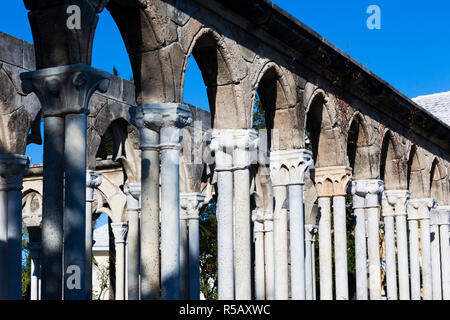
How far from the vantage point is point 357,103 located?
13.0 m

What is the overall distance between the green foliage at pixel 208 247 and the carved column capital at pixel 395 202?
10.3 meters

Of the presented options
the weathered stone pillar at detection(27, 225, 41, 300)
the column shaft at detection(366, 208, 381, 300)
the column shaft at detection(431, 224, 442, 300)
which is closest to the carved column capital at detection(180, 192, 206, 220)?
the column shaft at detection(366, 208, 381, 300)

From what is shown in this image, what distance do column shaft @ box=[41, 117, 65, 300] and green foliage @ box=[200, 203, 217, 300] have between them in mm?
18762

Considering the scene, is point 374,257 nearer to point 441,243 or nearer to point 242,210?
point 242,210

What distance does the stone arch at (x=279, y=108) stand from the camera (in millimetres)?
10617

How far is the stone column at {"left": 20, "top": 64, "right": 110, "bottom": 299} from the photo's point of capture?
6062mm

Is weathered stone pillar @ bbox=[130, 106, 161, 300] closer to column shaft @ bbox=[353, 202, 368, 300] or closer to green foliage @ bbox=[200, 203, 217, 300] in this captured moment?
column shaft @ bbox=[353, 202, 368, 300]

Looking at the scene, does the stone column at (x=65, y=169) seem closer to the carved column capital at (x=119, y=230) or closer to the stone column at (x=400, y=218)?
the stone column at (x=400, y=218)

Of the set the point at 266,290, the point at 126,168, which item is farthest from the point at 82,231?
the point at 266,290

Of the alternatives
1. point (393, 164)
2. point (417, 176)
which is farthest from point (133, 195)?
point (417, 176)

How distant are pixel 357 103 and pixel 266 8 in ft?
12.9

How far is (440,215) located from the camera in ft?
60.4

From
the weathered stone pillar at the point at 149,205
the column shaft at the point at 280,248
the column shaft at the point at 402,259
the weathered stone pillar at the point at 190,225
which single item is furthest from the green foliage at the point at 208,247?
the weathered stone pillar at the point at 149,205
